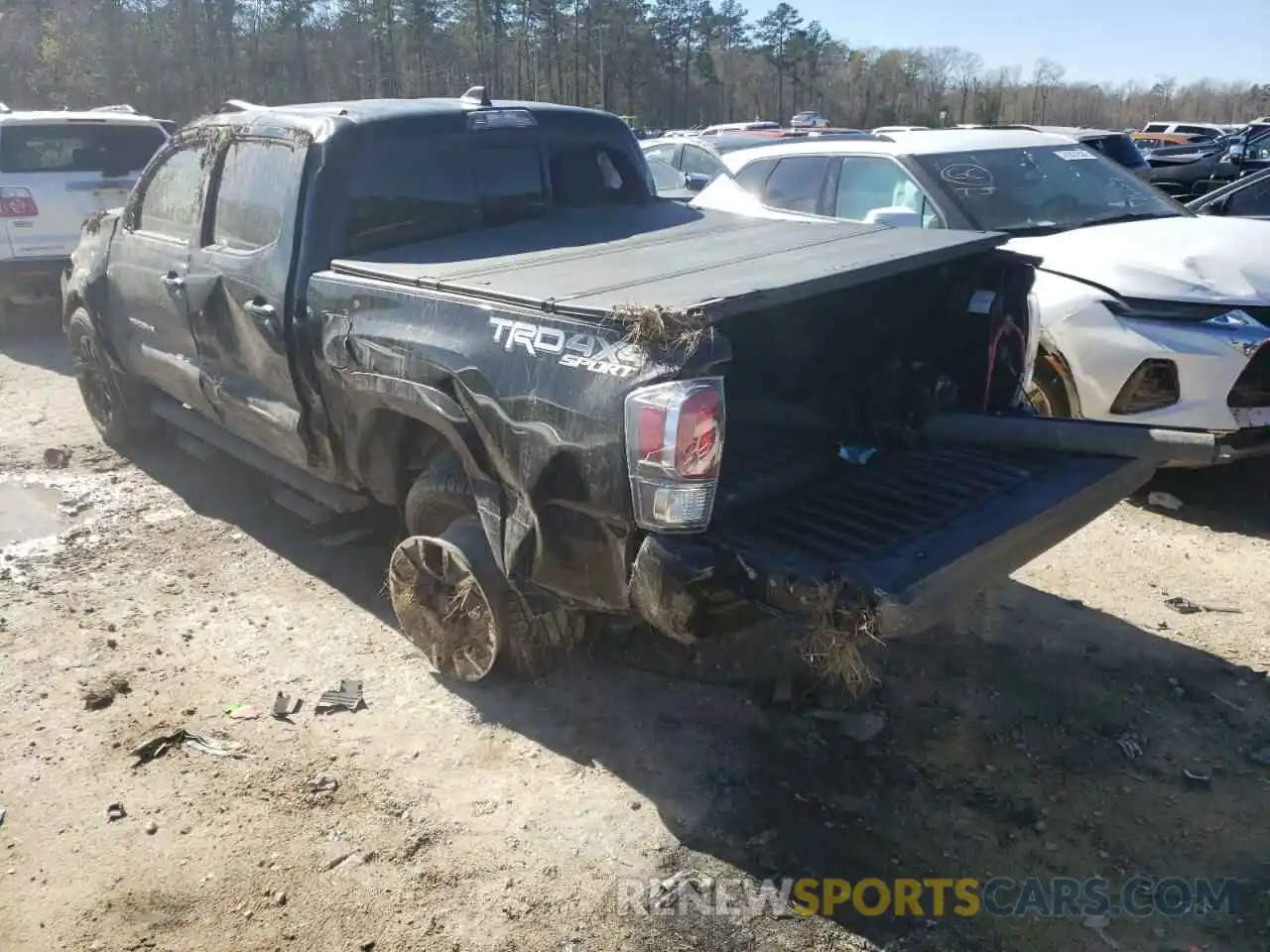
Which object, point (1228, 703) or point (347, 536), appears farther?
point (347, 536)

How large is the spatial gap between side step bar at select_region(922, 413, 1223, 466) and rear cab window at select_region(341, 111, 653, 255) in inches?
83.9

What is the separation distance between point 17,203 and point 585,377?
880cm

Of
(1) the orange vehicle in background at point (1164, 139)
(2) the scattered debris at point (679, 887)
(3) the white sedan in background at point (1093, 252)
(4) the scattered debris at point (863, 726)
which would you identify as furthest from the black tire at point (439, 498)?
(1) the orange vehicle in background at point (1164, 139)

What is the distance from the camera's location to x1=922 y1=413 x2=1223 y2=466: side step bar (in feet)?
11.4

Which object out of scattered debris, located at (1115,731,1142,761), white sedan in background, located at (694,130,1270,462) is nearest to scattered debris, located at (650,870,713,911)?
scattered debris, located at (1115,731,1142,761)

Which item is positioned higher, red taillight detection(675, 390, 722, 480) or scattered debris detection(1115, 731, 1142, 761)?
red taillight detection(675, 390, 722, 480)

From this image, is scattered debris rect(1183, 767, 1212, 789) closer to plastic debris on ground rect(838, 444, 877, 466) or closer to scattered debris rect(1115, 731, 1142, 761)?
scattered debris rect(1115, 731, 1142, 761)

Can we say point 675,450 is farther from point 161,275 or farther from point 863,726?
point 161,275

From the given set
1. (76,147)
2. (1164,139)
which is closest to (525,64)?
(1164,139)

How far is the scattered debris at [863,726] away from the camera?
11.5 feet

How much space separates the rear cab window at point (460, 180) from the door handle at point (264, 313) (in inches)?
16.1

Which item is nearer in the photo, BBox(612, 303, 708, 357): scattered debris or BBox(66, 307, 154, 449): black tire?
BBox(612, 303, 708, 357): scattered debris

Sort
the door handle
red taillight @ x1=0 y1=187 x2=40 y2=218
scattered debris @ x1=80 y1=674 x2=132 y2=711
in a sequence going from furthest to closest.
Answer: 1. red taillight @ x1=0 y1=187 x2=40 y2=218
2. the door handle
3. scattered debris @ x1=80 y1=674 x2=132 y2=711

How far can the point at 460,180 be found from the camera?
448 cm
